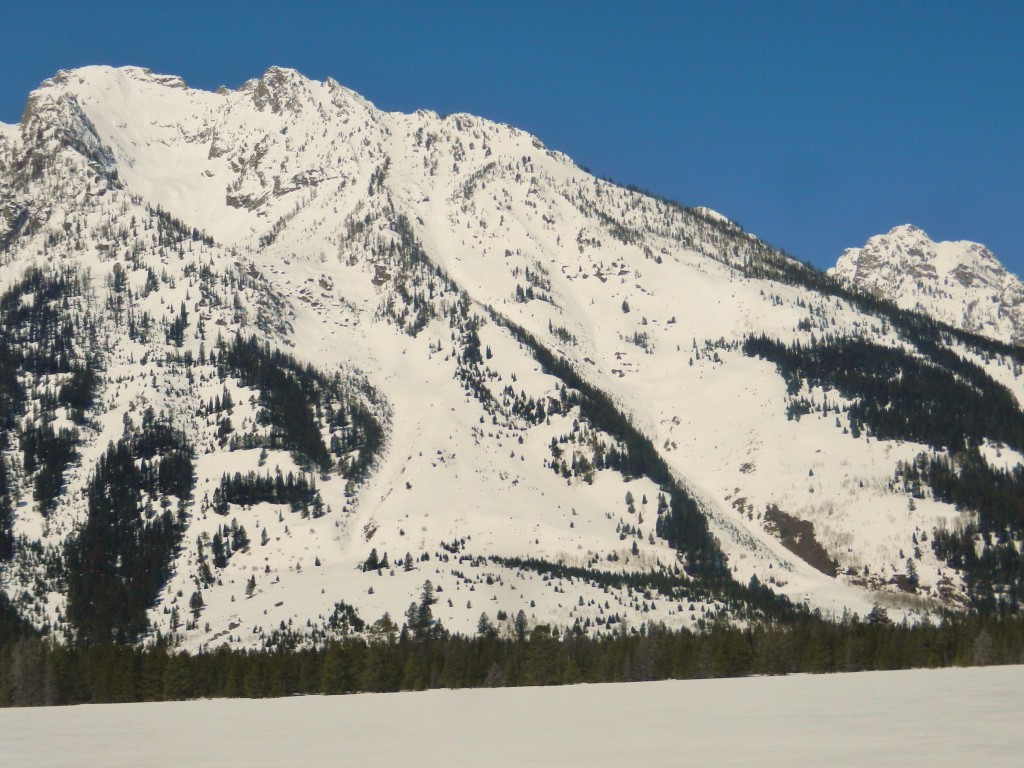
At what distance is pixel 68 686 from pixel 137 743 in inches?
4349

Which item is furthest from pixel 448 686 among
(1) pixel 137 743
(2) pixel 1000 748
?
(2) pixel 1000 748

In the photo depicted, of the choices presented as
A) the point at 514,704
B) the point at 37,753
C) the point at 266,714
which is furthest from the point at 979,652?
the point at 37,753

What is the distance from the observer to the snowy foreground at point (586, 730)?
67.9 meters

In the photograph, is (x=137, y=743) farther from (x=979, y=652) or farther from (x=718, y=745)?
(x=979, y=652)

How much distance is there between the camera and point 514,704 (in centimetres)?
12712

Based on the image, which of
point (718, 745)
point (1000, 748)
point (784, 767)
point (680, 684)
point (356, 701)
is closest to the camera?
point (784, 767)

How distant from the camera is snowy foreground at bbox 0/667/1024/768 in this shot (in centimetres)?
6794

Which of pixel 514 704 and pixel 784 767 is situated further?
pixel 514 704

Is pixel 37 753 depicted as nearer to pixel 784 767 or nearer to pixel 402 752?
pixel 402 752

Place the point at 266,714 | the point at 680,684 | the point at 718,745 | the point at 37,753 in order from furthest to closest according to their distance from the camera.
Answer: the point at 680,684
the point at 266,714
the point at 37,753
the point at 718,745

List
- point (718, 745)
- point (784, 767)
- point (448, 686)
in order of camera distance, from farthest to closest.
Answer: point (448, 686)
point (718, 745)
point (784, 767)

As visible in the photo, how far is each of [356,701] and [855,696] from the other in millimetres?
64176

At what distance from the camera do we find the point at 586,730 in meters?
88.1

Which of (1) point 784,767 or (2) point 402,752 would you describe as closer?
(1) point 784,767
